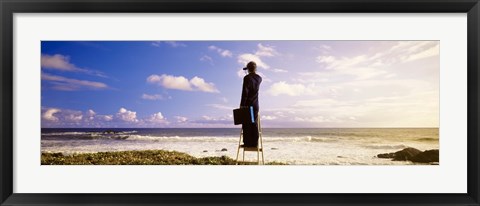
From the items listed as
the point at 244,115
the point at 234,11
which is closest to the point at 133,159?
the point at 244,115

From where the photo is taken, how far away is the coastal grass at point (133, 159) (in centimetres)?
298

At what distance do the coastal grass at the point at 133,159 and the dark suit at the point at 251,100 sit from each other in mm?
182

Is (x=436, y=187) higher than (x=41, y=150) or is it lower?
lower

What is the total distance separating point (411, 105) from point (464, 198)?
0.64 meters

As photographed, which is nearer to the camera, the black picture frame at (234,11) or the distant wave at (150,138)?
the black picture frame at (234,11)

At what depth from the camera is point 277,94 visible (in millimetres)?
3059

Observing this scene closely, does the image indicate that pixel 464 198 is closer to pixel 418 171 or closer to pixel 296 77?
pixel 418 171

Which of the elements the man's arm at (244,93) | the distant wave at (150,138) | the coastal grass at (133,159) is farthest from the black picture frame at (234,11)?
the man's arm at (244,93)

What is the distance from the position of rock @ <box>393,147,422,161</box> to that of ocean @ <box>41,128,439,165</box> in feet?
0.08

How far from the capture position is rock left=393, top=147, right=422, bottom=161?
2.96 metres

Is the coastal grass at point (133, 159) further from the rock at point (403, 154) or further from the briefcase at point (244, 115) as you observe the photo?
the rock at point (403, 154)

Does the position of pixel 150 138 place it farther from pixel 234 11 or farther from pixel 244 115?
pixel 234 11

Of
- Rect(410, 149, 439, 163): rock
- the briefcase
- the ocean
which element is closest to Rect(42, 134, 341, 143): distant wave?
the ocean

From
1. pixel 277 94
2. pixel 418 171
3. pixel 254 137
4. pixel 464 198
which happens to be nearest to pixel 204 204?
pixel 254 137
